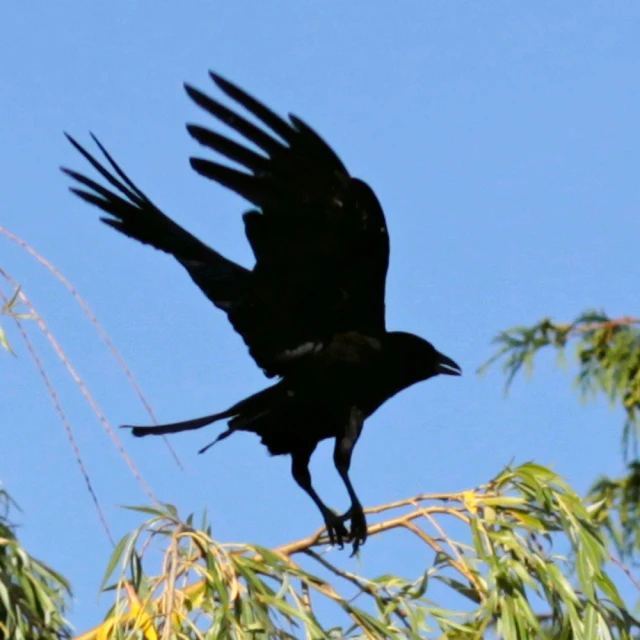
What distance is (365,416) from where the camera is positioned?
5.72 m

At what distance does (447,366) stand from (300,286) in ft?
3.30

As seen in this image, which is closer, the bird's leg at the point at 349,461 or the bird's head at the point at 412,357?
the bird's leg at the point at 349,461

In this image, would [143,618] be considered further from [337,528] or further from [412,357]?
[412,357]

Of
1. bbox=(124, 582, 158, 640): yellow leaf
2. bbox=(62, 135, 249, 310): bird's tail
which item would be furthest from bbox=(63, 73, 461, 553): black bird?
bbox=(124, 582, 158, 640): yellow leaf

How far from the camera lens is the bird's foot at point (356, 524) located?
17.9 feet

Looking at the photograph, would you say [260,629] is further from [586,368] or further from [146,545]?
[586,368]

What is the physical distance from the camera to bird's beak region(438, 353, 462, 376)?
6.09m

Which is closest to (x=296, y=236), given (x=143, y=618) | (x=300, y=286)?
(x=300, y=286)

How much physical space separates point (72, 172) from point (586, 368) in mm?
3136

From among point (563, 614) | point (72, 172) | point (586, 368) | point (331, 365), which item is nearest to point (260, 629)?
point (563, 614)

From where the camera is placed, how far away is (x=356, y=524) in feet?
17.9

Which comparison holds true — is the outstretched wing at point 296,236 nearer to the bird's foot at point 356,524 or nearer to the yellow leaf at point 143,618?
the bird's foot at point 356,524

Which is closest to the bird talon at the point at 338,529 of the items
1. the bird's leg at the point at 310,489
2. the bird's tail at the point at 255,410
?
the bird's leg at the point at 310,489

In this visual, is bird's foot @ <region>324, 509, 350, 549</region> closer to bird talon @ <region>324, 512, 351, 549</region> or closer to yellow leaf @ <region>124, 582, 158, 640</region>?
bird talon @ <region>324, 512, 351, 549</region>
